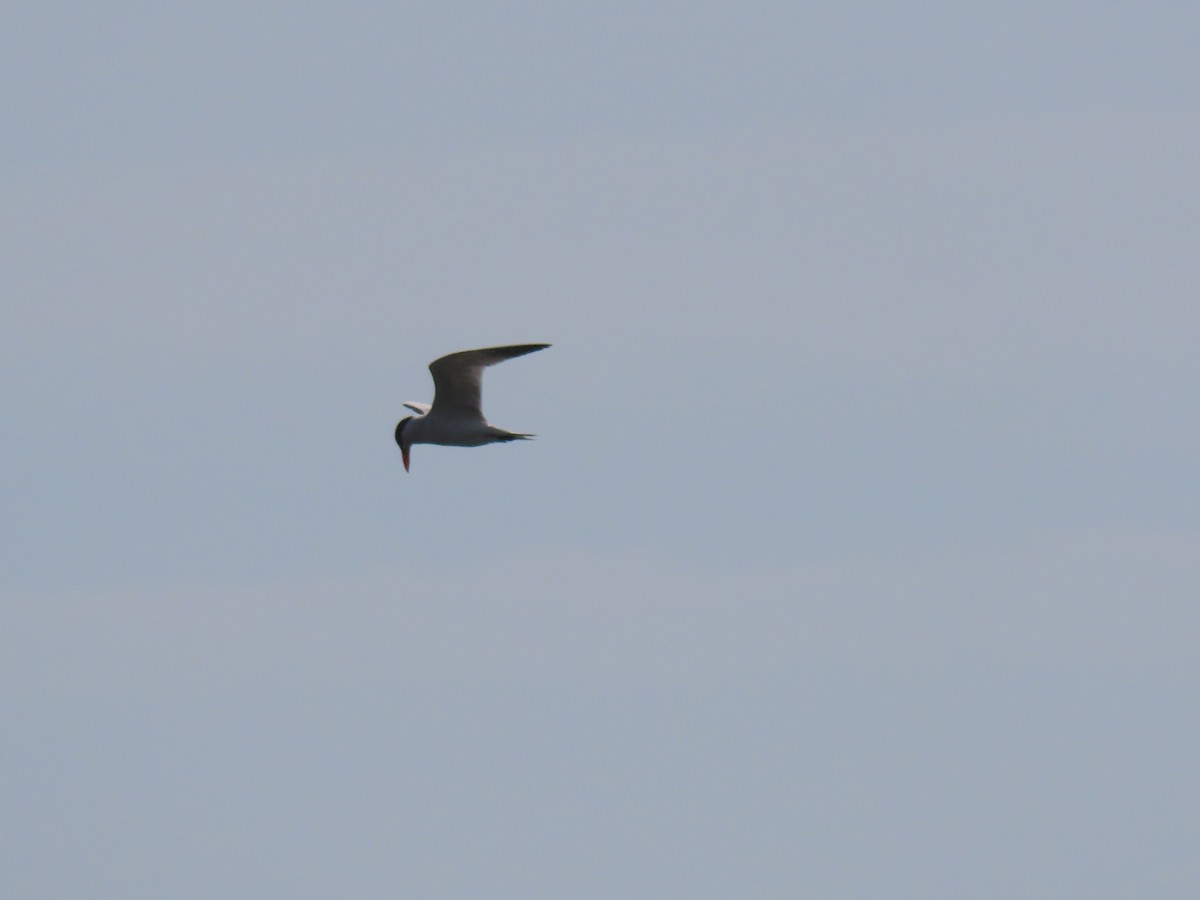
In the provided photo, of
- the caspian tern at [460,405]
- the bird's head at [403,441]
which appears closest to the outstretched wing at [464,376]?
the caspian tern at [460,405]

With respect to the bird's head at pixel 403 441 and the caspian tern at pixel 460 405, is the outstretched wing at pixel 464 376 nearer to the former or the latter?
the caspian tern at pixel 460 405

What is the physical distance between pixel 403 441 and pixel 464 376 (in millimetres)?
2876

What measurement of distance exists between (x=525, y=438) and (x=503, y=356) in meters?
1.51

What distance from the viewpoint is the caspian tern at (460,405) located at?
47.8 meters

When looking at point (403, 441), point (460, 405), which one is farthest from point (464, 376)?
point (403, 441)

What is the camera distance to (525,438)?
4816 cm

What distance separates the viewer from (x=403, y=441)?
1993 inches

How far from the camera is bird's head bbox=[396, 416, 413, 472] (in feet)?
165

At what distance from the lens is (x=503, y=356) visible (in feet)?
156

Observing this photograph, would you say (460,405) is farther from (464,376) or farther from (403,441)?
(403,441)

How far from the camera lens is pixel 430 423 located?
4928 cm

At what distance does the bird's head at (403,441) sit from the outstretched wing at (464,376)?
1.43m

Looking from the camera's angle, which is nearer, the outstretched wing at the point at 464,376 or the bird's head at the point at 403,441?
the outstretched wing at the point at 464,376

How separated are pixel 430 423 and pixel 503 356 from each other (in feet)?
7.83
